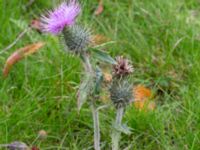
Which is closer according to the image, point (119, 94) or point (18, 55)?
point (119, 94)

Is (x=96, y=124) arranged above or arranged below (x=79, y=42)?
below

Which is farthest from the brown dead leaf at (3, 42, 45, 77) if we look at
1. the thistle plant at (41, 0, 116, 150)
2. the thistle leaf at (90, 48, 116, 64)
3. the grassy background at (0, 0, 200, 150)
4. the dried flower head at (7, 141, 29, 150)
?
the thistle leaf at (90, 48, 116, 64)

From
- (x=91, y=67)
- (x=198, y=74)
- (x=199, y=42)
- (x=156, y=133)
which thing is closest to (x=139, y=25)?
(x=199, y=42)

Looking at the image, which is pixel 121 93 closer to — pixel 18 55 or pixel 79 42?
pixel 79 42

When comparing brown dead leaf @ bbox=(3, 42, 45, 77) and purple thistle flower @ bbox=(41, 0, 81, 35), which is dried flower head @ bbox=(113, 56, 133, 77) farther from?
brown dead leaf @ bbox=(3, 42, 45, 77)

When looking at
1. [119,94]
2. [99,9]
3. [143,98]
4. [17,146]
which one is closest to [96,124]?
[119,94]

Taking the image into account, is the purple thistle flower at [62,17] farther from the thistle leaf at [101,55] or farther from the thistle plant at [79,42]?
the thistle leaf at [101,55]

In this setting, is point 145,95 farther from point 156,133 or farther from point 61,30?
point 61,30
